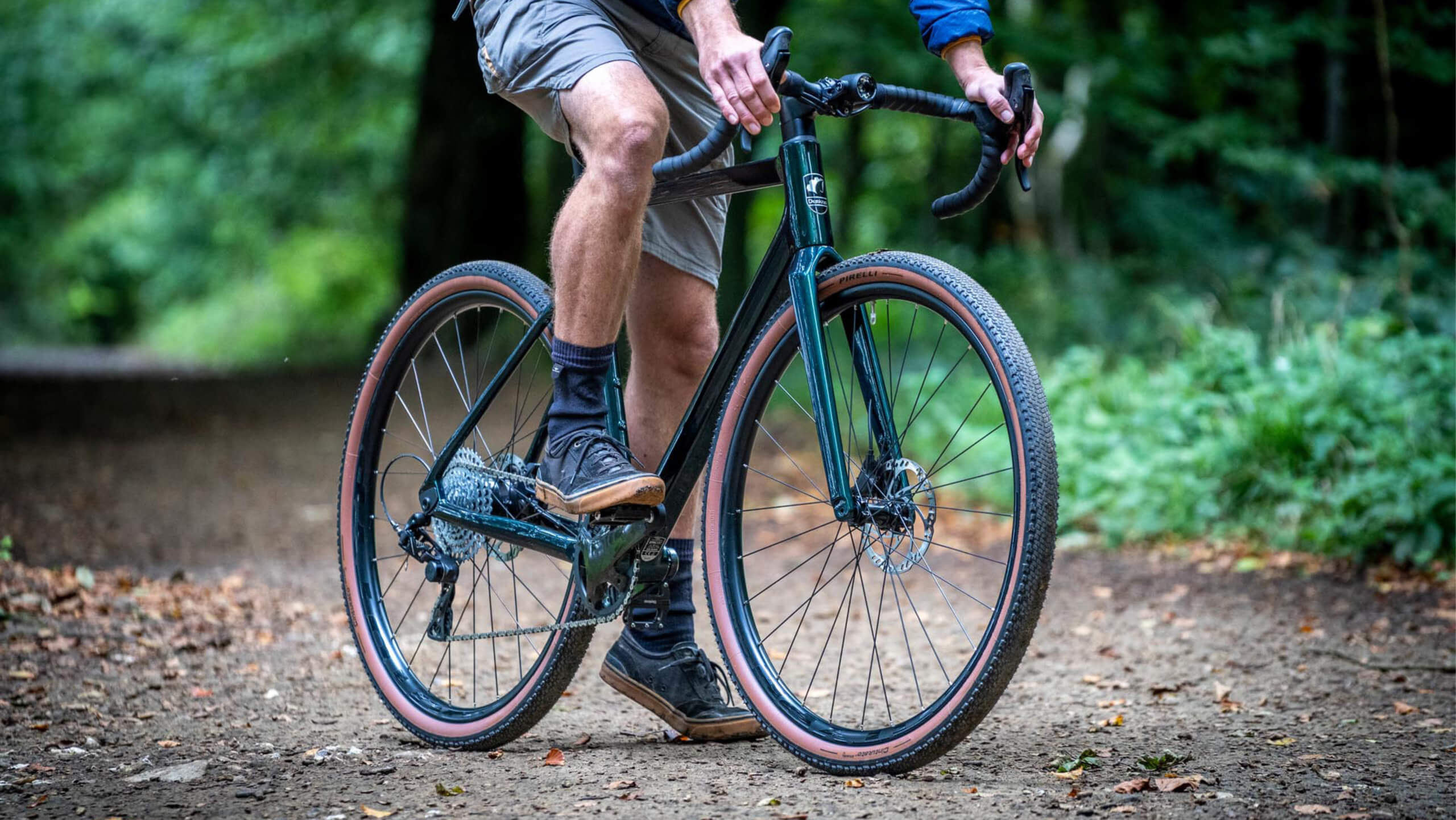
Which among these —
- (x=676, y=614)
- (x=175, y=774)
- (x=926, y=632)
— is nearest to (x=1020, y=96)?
(x=676, y=614)

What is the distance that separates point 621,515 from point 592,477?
96 millimetres

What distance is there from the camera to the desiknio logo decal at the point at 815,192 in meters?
2.44

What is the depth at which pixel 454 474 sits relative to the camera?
296cm

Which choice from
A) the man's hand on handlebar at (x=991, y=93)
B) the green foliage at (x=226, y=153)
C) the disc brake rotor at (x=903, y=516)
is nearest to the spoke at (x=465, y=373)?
the disc brake rotor at (x=903, y=516)

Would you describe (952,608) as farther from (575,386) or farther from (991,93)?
(991,93)

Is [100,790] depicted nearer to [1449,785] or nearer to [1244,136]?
[1449,785]

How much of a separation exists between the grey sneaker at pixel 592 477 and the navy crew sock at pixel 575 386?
2 cm

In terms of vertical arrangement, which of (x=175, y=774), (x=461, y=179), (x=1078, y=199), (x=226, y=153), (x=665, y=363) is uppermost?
(x=226, y=153)

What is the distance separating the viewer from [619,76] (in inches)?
95.7

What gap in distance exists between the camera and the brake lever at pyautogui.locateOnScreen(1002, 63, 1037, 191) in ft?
7.61

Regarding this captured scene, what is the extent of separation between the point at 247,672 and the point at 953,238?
12747mm

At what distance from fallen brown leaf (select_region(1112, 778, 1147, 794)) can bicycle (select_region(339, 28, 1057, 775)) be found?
1.09 ft

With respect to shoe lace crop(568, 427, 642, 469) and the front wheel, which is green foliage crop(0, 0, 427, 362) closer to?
the front wheel

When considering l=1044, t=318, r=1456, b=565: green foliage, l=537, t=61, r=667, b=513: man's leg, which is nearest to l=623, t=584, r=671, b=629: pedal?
l=537, t=61, r=667, b=513: man's leg
